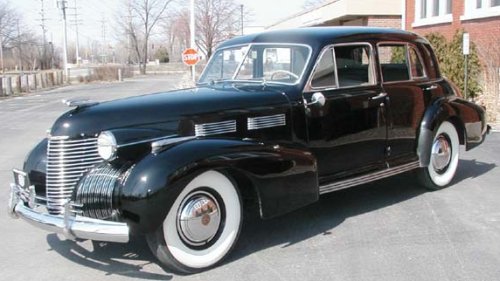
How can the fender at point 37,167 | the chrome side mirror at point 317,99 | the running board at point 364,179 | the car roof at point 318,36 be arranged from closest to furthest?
the fender at point 37,167 < the chrome side mirror at point 317,99 < the running board at point 364,179 < the car roof at point 318,36

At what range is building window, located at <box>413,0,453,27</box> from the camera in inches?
776

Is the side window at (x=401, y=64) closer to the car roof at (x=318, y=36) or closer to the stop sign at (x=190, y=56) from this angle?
the car roof at (x=318, y=36)

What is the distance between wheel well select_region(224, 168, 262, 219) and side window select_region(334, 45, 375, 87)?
158 cm

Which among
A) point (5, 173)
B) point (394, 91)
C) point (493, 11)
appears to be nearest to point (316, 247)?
point (394, 91)

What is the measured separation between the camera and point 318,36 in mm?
5750

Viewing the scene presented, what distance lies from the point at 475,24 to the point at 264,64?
1355 cm

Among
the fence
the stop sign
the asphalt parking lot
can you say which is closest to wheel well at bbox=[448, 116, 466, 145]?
the asphalt parking lot

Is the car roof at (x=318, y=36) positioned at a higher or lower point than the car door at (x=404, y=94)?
higher

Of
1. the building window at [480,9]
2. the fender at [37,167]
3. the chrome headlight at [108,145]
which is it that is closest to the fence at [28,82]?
the building window at [480,9]

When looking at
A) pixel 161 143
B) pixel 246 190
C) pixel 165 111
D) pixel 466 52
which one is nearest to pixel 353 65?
pixel 246 190

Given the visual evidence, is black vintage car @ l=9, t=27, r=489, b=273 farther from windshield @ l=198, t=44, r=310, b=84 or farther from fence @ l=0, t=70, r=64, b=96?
fence @ l=0, t=70, r=64, b=96

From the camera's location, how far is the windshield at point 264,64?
5617 mm

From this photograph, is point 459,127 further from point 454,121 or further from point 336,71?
point 336,71

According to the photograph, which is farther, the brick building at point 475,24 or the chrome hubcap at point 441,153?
the brick building at point 475,24
